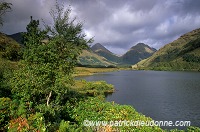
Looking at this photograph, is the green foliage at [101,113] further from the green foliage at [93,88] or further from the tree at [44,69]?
the green foliage at [93,88]

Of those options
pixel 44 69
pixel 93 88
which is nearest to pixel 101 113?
pixel 44 69

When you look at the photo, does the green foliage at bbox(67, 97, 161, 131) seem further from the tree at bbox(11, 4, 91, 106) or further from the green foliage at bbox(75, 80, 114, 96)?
the green foliage at bbox(75, 80, 114, 96)

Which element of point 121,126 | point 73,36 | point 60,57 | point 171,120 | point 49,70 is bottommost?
point 171,120

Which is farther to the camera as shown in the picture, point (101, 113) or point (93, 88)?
point (93, 88)

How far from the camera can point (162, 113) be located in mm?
54500

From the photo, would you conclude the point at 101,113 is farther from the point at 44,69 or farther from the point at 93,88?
the point at 93,88

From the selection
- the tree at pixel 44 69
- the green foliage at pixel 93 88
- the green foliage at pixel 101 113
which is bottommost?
the green foliage at pixel 93 88

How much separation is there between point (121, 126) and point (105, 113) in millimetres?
4413

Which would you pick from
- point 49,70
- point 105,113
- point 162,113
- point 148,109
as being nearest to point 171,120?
point 162,113

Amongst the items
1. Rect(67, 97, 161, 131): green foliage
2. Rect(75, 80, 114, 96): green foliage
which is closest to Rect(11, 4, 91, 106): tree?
Rect(67, 97, 161, 131): green foliage

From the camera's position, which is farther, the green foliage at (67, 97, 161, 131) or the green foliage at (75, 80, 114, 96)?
the green foliage at (75, 80, 114, 96)

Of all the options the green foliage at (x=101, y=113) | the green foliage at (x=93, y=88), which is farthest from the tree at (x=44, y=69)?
the green foliage at (x=93, y=88)

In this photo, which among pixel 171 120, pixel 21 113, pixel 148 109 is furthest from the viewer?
pixel 148 109

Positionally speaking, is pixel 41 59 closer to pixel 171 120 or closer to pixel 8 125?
pixel 8 125
